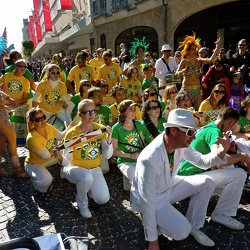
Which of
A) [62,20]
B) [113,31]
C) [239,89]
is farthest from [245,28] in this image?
[62,20]

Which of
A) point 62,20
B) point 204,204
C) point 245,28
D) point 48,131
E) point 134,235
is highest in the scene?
point 62,20

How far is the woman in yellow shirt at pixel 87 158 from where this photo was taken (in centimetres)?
387

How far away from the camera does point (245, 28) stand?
13484 millimetres

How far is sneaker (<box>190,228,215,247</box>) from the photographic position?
315 cm

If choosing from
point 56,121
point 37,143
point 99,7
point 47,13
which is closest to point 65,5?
point 99,7

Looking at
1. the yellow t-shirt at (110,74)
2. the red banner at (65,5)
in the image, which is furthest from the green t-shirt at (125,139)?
the red banner at (65,5)

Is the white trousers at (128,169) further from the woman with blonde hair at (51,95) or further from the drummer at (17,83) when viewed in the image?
the drummer at (17,83)

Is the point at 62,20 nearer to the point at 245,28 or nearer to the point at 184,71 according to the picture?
the point at 245,28

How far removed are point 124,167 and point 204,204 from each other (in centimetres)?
132

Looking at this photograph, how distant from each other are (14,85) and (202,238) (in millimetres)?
4796

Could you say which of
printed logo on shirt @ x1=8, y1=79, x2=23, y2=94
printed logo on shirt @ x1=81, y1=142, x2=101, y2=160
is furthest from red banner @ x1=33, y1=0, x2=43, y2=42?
printed logo on shirt @ x1=81, y1=142, x2=101, y2=160

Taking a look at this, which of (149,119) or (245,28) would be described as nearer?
(149,119)

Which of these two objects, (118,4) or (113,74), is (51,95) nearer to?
(113,74)

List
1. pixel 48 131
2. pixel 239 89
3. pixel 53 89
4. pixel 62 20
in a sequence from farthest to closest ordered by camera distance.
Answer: pixel 62 20 < pixel 239 89 < pixel 53 89 < pixel 48 131
